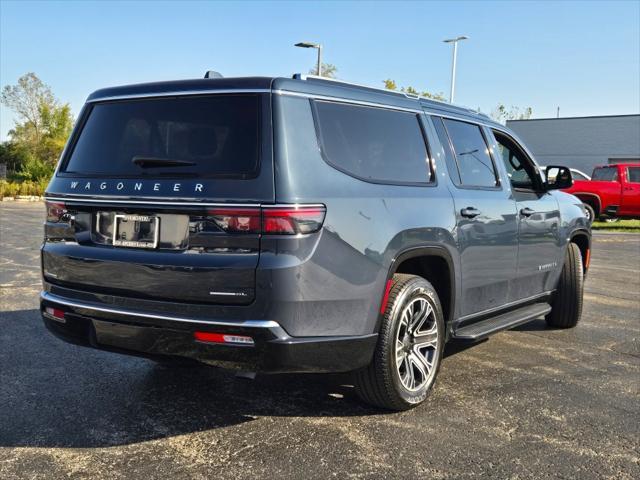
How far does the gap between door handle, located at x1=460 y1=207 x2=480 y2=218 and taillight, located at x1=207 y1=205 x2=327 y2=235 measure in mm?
1501

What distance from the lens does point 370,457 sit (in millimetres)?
3178

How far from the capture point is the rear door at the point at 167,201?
122 inches

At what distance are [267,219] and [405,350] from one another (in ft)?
4.45

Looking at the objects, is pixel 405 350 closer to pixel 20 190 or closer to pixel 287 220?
pixel 287 220

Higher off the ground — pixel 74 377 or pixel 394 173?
pixel 394 173

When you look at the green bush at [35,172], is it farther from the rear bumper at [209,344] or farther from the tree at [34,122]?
the rear bumper at [209,344]

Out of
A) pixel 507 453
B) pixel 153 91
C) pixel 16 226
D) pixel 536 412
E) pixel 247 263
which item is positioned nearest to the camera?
pixel 247 263

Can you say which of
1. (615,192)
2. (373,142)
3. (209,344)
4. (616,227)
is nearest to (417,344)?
(373,142)

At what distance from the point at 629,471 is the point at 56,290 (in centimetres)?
321

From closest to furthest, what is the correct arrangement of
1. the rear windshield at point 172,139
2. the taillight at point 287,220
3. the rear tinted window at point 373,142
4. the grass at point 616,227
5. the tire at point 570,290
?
1. the taillight at point 287,220
2. the rear windshield at point 172,139
3. the rear tinted window at point 373,142
4. the tire at point 570,290
5. the grass at point 616,227

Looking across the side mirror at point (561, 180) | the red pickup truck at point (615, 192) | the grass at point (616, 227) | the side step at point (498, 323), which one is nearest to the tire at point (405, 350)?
the side step at point (498, 323)

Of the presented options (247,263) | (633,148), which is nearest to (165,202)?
(247,263)

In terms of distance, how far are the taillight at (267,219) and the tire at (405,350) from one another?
828 mm

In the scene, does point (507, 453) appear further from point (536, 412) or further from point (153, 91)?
point (153, 91)
